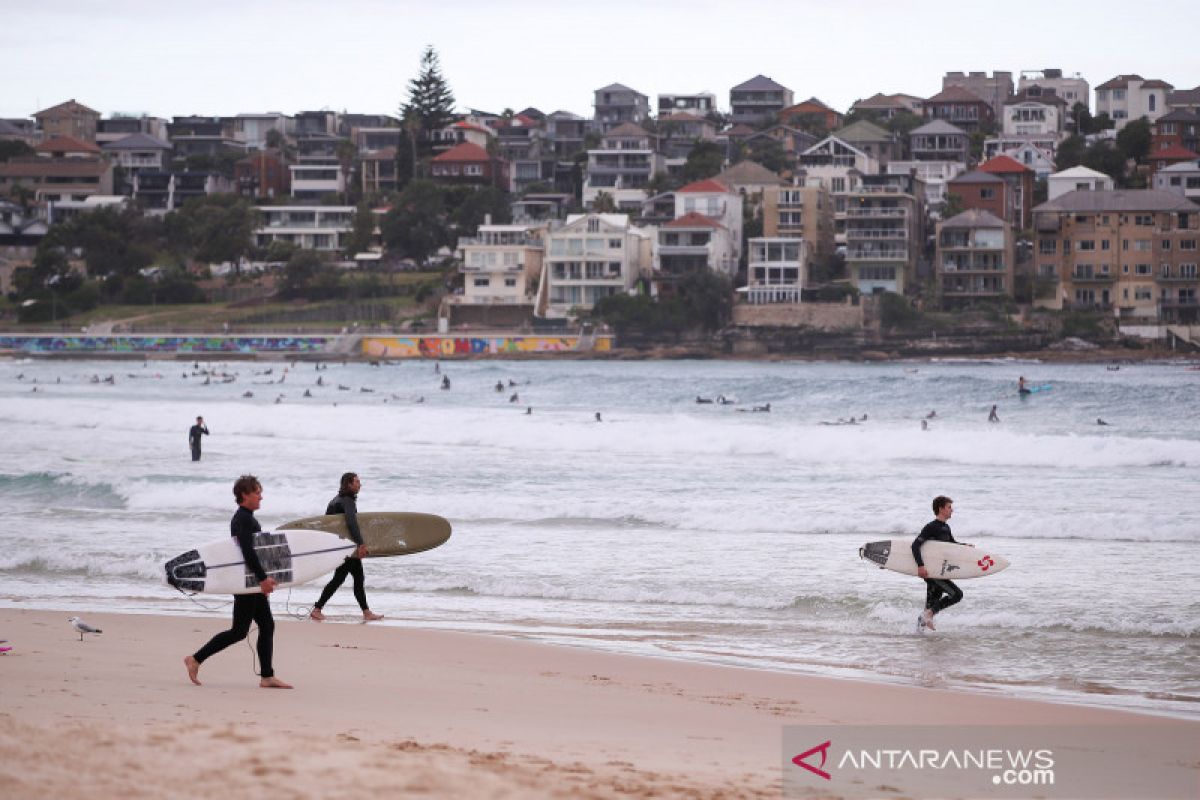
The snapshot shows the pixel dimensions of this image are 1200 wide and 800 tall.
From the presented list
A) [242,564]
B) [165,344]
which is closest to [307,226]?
[165,344]

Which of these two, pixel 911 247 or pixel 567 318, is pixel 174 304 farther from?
pixel 911 247

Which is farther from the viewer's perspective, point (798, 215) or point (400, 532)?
point (798, 215)

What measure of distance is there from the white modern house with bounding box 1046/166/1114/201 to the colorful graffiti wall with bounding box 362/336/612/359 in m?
30.9

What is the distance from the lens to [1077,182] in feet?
307

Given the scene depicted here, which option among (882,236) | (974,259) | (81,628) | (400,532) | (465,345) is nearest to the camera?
(81,628)

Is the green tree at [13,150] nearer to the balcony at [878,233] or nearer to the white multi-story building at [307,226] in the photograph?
the white multi-story building at [307,226]

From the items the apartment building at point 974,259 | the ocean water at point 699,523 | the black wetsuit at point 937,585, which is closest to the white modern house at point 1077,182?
the apartment building at point 974,259

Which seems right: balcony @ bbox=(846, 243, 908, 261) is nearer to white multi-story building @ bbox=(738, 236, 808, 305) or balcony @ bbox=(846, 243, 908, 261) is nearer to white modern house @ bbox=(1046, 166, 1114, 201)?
white multi-story building @ bbox=(738, 236, 808, 305)

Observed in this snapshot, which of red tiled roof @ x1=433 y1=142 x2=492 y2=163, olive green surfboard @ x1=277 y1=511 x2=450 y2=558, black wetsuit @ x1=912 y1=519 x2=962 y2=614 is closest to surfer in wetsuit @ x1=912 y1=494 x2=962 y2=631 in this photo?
black wetsuit @ x1=912 y1=519 x2=962 y2=614

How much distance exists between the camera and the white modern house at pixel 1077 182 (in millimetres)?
93250

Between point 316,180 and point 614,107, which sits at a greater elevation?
point 614,107

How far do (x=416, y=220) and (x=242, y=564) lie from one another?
9588 centimetres

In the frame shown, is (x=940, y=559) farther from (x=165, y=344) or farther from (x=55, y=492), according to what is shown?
(x=165, y=344)

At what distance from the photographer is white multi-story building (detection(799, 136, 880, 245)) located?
309 ft
